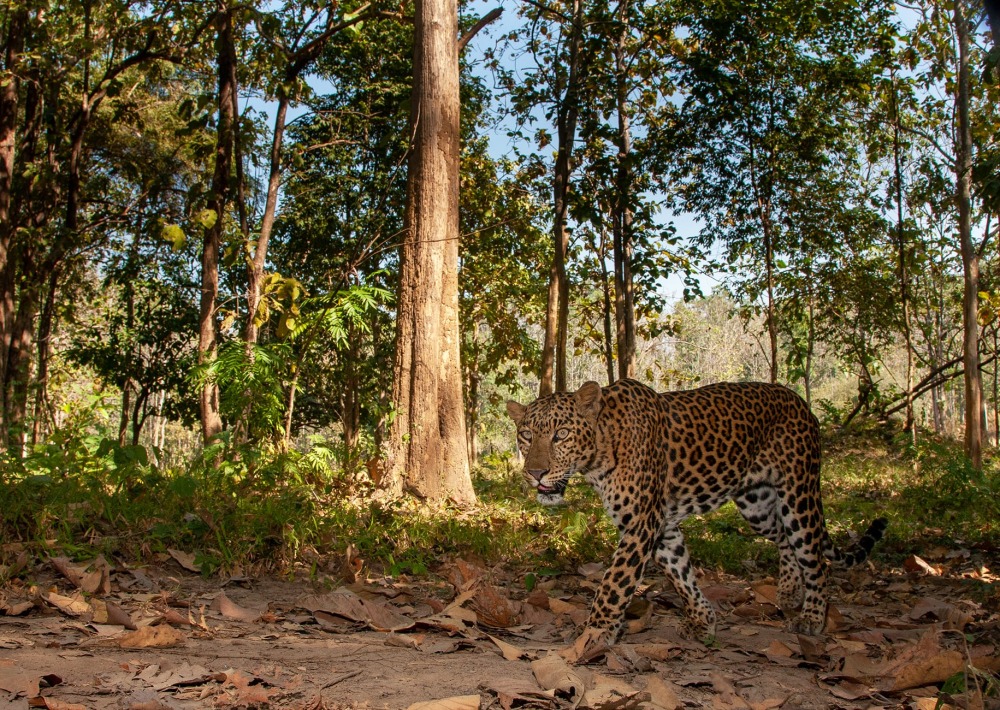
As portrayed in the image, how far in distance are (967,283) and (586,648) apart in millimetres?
10848

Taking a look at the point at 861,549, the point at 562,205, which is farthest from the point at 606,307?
the point at 861,549

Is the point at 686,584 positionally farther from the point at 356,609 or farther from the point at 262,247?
the point at 262,247

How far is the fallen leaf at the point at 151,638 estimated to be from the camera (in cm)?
411

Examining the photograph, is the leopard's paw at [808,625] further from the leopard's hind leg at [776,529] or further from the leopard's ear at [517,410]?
the leopard's ear at [517,410]

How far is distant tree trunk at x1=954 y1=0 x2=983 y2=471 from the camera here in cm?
1241

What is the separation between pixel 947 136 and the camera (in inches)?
744

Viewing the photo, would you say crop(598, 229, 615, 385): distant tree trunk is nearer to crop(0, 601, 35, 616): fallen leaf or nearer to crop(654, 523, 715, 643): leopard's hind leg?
crop(654, 523, 715, 643): leopard's hind leg

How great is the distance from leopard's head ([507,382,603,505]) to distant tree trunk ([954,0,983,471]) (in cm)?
919

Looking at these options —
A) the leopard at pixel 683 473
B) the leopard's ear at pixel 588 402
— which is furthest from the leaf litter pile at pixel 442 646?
the leopard's ear at pixel 588 402

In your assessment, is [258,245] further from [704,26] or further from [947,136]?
[947,136]

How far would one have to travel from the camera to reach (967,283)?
12719 millimetres

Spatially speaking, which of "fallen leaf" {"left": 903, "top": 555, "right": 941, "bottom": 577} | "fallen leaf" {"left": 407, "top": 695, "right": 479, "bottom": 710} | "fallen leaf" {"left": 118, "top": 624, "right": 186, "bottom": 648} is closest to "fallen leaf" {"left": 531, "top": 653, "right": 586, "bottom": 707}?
"fallen leaf" {"left": 407, "top": 695, "right": 479, "bottom": 710}

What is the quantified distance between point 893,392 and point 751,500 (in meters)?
14.6

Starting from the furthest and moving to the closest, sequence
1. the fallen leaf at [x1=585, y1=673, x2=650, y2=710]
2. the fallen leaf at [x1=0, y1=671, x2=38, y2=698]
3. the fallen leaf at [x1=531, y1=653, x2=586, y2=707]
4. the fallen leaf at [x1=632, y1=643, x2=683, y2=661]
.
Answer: the fallen leaf at [x1=632, y1=643, x2=683, y2=661] < the fallen leaf at [x1=531, y1=653, x2=586, y2=707] < the fallen leaf at [x1=585, y1=673, x2=650, y2=710] < the fallen leaf at [x1=0, y1=671, x2=38, y2=698]
